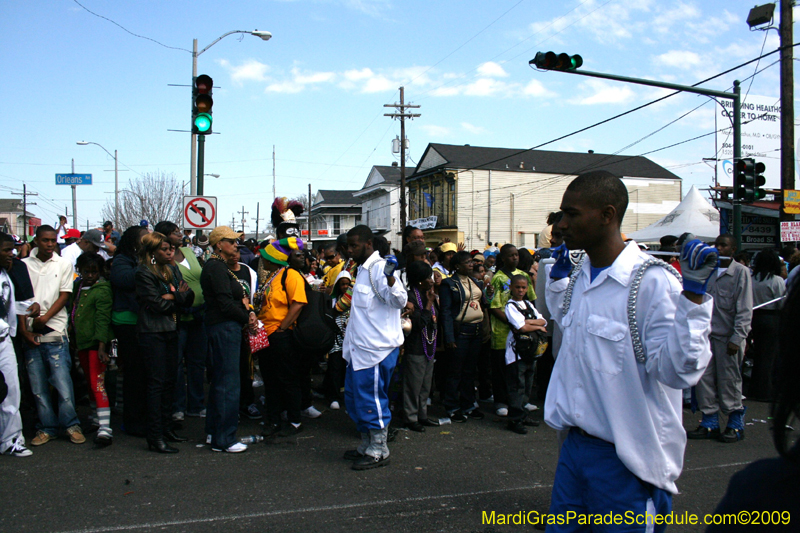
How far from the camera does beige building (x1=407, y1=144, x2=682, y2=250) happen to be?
41438 millimetres

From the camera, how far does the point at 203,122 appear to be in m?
9.30

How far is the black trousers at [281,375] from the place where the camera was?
6.00m

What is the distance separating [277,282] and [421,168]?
43.3 m

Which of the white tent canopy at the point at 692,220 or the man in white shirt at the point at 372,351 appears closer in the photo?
the man in white shirt at the point at 372,351

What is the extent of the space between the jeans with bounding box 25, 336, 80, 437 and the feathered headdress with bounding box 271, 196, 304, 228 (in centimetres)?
283

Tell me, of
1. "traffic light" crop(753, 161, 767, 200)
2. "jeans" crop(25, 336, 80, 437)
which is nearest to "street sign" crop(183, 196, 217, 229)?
"jeans" crop(25, 336, 80, 437)

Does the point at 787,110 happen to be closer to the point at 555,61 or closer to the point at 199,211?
the point at 555,61

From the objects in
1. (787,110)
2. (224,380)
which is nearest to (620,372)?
(224,380)

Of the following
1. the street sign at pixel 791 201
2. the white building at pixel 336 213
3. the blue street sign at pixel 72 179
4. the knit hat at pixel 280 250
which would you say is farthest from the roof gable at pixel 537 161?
the knit hat at pixel 280 250

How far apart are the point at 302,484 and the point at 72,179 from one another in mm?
28896

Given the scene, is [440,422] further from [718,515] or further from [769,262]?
[718,515]

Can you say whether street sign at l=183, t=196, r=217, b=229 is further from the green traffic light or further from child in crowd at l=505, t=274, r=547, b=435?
child in crowd at l=505, t=274, r=547, b=435

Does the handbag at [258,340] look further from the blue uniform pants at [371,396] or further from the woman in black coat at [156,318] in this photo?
the blue uniform pants at [371,396]

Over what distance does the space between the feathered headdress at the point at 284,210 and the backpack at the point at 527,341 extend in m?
3.06
